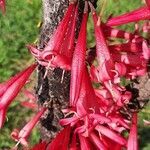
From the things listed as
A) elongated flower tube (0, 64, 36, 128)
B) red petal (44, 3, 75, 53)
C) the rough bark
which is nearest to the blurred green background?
the rough bark

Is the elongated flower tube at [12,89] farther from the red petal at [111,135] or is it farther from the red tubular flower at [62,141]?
the red petal at [111,135]

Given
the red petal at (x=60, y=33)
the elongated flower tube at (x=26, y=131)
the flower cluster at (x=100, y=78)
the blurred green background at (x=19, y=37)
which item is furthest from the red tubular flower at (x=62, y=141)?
the blurred green background at (x=19, y=37)

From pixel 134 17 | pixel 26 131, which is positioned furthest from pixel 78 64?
pixel 26 131

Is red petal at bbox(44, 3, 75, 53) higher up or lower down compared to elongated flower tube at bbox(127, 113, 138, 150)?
higher up

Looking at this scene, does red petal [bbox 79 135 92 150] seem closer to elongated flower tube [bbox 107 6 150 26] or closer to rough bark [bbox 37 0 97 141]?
rough bark [bbox 37 0 97 141]

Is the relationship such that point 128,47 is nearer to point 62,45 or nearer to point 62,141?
point 62,45

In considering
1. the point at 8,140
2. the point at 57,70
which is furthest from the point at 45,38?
the point at 8,140
